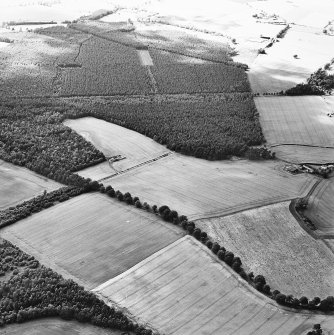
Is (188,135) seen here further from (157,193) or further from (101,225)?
(101,225)

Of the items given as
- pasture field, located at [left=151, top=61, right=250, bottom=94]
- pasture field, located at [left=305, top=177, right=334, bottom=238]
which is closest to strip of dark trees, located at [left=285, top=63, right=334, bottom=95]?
pasture field, located at [left=151, top=61, right=250, bottom=94]

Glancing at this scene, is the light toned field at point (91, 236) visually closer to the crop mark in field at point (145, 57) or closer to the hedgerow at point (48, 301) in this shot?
the hedgerow at point (48, 301)

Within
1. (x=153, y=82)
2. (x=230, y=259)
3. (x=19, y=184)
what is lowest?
(x=19, y=184)

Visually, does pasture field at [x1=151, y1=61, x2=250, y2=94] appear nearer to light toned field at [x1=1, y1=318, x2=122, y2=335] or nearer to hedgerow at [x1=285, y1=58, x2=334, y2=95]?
hedgerow at [x1=285, y1=58, x2=334, y2=95]

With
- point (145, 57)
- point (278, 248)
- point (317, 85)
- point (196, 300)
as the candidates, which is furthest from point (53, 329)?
point (145, 57)

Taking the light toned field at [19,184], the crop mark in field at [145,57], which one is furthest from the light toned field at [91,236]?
the crop mark in field at [145,57]

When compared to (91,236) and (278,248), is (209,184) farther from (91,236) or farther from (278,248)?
(91,236)

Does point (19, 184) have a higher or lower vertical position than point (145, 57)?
lower
